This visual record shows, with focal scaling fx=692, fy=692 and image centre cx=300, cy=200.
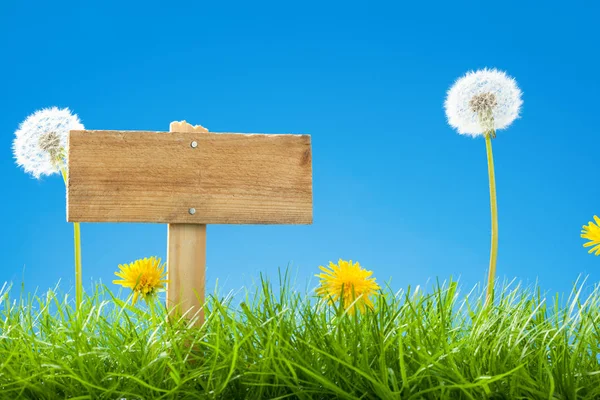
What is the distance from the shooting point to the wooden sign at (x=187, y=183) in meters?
2.50

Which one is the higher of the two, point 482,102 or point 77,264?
point 482,102

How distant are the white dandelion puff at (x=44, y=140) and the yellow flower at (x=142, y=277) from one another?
1.18 metres

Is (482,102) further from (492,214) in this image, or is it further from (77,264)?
(77,264)

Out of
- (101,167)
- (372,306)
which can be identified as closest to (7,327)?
(101,167)

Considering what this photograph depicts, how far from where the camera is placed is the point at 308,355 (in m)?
2.11

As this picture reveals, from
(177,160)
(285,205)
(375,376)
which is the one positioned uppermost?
(177,160)

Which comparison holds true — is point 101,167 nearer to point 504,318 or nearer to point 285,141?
point 285,141

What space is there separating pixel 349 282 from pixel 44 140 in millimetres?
1871

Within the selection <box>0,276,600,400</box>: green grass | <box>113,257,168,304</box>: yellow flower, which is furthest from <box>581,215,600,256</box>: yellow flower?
<box>113,257,168,304</box>: yellow flower

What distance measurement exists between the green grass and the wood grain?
0.32 metres

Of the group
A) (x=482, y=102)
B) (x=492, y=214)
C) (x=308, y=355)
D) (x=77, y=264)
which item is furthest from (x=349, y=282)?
(x=482, y=102)

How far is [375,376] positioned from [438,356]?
0.22 meters

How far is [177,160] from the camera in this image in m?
2.53

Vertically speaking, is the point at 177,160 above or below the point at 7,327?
above
